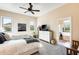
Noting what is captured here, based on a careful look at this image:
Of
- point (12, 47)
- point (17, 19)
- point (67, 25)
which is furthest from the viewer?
point (67, 25)

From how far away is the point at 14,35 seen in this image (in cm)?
201

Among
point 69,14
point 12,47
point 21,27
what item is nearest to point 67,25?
point 69,14

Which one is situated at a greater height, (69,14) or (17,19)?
(69,14)

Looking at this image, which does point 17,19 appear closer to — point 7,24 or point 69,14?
point 7,24

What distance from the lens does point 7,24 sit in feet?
6.10

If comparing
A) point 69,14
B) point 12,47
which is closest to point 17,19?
point 12,47

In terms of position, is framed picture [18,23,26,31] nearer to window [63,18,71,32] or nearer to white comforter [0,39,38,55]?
white comforter [0,39,38,55]

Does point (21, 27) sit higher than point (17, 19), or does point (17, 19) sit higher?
point (17, 19)

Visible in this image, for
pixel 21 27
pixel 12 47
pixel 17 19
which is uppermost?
pixel 17 19

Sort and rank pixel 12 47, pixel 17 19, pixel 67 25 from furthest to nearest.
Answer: pixel 67 25, pixel 17 19, pixel 12 47

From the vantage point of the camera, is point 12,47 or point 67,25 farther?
point 67,25

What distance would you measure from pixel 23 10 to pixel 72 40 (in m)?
1.77

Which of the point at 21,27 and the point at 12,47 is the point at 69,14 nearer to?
the point at 21,27

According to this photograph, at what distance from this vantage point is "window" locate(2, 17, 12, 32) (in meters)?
1.81
